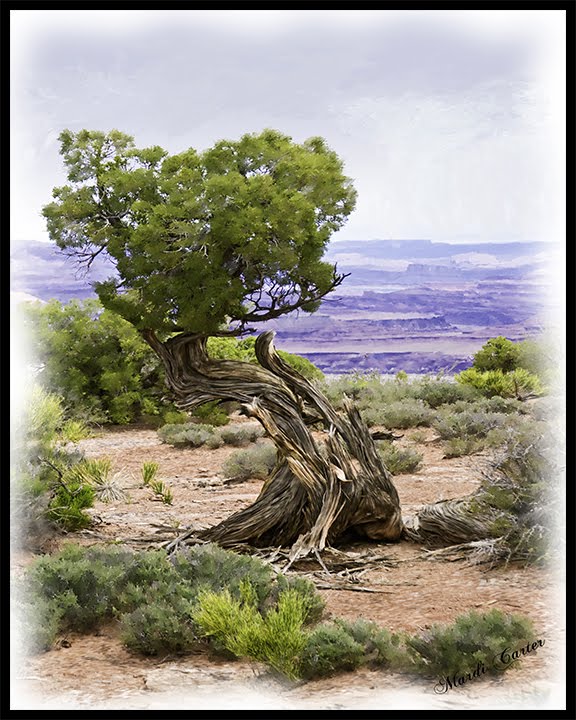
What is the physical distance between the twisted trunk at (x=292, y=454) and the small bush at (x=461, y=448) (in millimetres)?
4630

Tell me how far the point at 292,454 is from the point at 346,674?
2.13 m

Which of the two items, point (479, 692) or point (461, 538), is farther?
point (461, 538)

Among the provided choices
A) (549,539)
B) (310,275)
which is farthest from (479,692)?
(310,275)

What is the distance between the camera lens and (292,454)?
6.47 meters

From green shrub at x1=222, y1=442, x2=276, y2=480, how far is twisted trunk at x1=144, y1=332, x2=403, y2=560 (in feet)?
12.0

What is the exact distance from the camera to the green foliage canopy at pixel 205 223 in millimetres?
6027

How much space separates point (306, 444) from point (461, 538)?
1.33 m

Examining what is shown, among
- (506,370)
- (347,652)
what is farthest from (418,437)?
(347,652)

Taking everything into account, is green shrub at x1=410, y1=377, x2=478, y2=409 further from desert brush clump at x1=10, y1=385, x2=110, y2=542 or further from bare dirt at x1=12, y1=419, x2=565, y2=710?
desert brush clump at x1=10, y1=385, x2=110, y2=542

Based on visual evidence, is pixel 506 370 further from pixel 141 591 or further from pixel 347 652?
pixel 347 652

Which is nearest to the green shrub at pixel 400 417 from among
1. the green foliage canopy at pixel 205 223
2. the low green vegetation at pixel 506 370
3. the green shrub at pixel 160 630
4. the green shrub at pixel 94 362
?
the low green vegetation at pixel 506 370

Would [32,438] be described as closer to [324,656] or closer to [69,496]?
[69,496]

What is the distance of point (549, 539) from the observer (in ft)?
19.8

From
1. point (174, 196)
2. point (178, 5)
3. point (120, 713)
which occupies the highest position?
point (178, 5)
